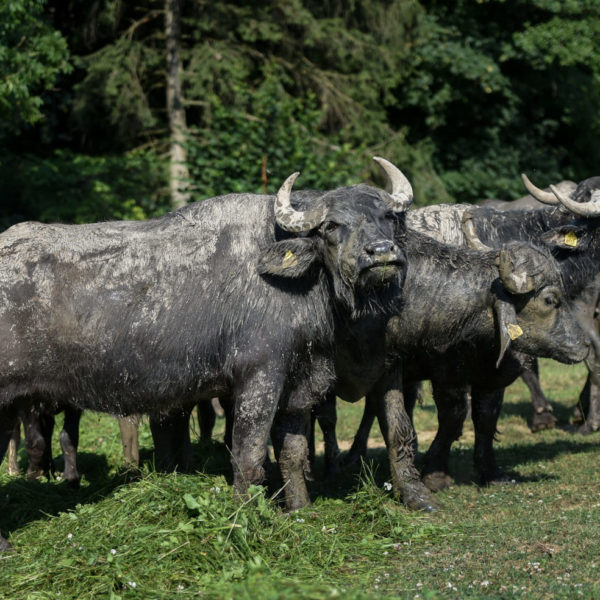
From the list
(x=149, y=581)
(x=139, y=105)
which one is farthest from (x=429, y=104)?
(x=149, y=581)

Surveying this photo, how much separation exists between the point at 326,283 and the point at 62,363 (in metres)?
2.06

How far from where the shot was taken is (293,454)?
768 centimetres

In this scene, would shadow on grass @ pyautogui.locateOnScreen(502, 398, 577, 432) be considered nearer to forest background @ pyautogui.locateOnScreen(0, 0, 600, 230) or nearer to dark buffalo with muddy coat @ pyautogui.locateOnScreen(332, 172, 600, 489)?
dark buffalo with muddy coat @ pyautogui.locateOnScreen(332, 172, 600, 489)

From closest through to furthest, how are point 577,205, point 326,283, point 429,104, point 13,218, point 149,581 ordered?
point 149,581 < point 326,283 < point 577,205 < point 13,218 < point 429,104

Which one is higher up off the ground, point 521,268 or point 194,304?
point 521,268

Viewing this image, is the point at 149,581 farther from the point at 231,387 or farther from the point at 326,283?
the point at 326,283

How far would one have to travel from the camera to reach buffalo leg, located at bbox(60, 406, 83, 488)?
9062 mm

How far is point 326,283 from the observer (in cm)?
735

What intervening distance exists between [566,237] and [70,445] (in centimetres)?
529

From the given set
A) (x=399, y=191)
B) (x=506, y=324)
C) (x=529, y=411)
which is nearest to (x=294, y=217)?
(x=399, y=191)

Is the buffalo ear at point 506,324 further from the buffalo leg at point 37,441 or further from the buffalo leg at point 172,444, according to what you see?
the buffalo leg at point 37,441

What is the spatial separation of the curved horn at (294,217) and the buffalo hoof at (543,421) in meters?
5.70

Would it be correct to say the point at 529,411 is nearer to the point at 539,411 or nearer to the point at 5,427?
the point at 539,411

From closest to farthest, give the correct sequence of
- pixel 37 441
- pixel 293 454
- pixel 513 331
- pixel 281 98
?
pixel 293 454
pixel 513 331
pixel 37 441
pixel 281 98
